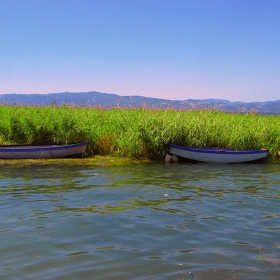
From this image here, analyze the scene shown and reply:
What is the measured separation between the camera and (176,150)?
18.3 meters

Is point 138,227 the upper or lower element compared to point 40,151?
lower

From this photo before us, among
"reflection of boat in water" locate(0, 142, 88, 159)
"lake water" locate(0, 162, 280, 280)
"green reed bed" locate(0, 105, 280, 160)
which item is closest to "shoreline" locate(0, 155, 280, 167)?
"reflection of boat in water" locate(0, 142, 88, 159)

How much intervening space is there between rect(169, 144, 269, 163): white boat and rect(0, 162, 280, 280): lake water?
3.88 meters

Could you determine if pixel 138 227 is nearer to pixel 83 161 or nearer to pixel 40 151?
pixel 83 161

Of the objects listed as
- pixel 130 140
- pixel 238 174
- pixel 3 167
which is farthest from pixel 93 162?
pixel 238 174

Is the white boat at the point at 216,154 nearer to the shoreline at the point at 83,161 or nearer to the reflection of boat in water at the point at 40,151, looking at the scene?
the shoreline at the point at 83,161

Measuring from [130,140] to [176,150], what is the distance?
2.20 meters

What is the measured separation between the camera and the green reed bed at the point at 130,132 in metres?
18.5

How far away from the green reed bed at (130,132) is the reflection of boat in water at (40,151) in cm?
91

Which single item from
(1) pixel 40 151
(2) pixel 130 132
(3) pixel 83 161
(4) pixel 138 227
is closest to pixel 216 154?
(2) pixel 130 132

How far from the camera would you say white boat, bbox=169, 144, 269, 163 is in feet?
59.8

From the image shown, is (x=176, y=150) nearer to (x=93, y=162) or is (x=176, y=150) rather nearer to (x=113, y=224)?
A: (x=93, y=162)

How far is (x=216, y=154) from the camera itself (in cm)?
1828

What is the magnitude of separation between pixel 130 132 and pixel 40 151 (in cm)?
424
